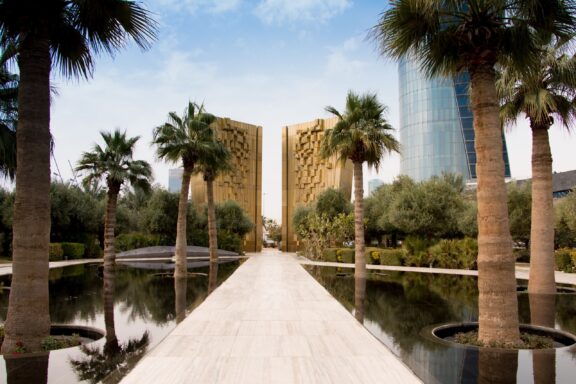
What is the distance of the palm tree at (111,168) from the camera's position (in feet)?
63.5

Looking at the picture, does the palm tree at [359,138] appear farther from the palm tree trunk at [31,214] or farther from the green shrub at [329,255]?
the green shrub at [329,255]

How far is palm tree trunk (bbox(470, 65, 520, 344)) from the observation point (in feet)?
20.5

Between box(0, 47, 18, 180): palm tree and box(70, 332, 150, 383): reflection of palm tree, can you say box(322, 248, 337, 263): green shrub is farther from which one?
box(70, 332, 150, 383): reflection of palm tree

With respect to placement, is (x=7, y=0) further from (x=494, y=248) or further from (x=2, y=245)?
(x=2, y=245)

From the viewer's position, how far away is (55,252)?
27797 millimetres

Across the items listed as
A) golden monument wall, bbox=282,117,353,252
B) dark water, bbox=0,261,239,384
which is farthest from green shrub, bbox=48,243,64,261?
golden monument wall, bbox=282,117,353,252

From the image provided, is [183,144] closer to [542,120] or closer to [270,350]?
[542,120]

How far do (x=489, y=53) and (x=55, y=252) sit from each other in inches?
1091

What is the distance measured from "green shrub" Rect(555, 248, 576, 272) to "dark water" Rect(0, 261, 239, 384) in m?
15.6

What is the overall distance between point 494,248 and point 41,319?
20.4 feet

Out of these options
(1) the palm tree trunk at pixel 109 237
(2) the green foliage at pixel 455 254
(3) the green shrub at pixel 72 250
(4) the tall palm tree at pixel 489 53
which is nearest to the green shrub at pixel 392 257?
(2) the green foliage at pixel 455 254

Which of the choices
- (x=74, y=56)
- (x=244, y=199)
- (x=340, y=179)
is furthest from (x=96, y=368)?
(x=244, y=199)

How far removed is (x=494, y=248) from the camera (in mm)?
6340

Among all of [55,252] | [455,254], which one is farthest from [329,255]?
[55,252]
